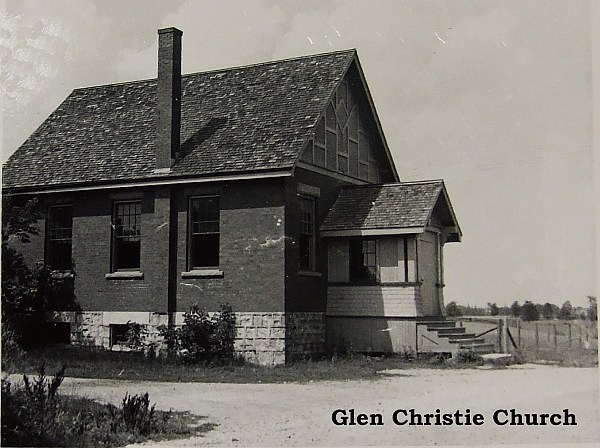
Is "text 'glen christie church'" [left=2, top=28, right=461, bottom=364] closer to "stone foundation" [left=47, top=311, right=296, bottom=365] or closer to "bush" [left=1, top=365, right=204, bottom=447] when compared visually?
"stone foundation" [left=47, top=311, right=296, bottom=365]

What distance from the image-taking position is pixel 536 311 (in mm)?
18359

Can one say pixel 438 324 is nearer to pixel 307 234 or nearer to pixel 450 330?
pixel 450 330

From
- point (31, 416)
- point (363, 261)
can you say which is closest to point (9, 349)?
point (31, 416)

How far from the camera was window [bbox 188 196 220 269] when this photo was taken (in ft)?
68.4

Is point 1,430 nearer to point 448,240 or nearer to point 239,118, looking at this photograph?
point 239,118

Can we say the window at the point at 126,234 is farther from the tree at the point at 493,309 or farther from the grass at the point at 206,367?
the tree at the point at 493,309

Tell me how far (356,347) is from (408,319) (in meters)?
1.61

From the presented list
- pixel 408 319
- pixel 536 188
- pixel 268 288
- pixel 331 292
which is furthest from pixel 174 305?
pixel 536 188

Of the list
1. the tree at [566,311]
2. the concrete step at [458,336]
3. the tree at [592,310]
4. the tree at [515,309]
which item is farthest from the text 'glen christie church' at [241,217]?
the tree at [592,310]

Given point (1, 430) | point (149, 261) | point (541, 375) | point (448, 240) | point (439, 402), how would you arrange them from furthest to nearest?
point (448, 240) → point (149, 261) → point (541, 375) → point (439, 402) → point (1, 430)

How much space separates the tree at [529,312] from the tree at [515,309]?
0.31ft

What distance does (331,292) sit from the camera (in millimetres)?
22047

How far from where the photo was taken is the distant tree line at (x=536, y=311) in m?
15.2

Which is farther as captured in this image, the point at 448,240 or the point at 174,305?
the point at 448,240
